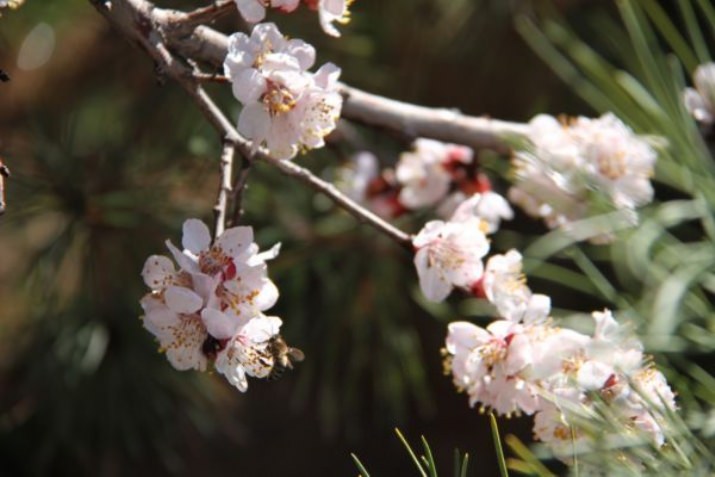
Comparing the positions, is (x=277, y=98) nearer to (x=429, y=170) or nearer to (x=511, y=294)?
(x=511, y=294)

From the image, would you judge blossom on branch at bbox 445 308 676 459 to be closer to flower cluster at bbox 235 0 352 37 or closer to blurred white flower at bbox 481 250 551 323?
blurred white flower at bbox 481 250 551 323

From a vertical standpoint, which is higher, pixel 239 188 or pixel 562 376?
pixel 239 188

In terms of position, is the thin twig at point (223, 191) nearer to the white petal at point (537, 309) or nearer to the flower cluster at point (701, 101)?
the white petal at point (537, 309)

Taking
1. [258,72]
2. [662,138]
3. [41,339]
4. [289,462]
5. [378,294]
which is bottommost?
[289,462]

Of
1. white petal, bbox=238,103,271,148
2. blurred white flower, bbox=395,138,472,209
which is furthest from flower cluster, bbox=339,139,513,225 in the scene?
white petal, bbox=238,103,271,148

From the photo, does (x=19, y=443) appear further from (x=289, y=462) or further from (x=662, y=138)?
(x=662, y=138)

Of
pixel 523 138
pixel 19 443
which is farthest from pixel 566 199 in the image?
pixel 19 443

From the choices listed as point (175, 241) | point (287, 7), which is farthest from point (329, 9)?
point (175, 241)
